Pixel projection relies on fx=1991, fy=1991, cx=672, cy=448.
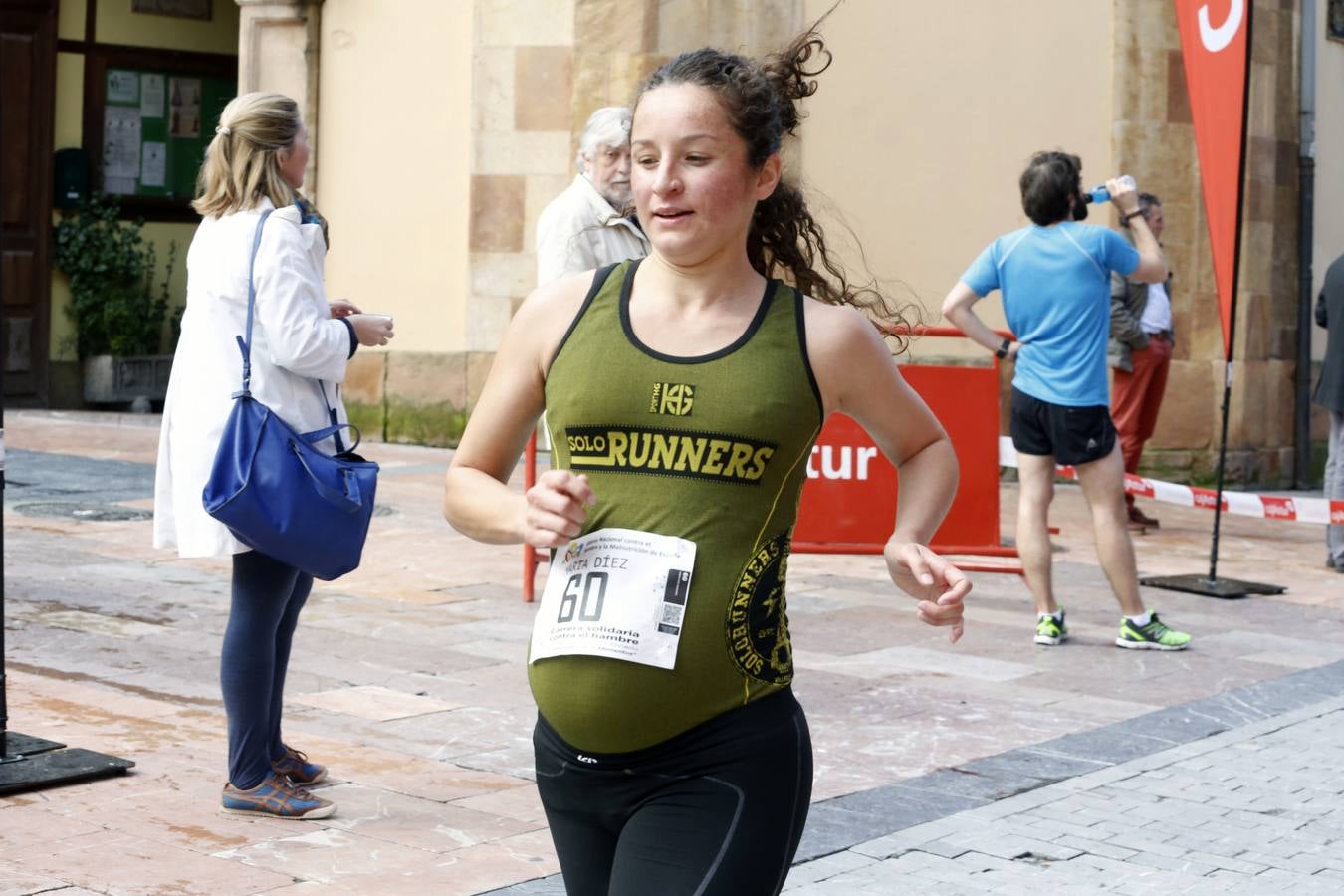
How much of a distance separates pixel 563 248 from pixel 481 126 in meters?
7.60

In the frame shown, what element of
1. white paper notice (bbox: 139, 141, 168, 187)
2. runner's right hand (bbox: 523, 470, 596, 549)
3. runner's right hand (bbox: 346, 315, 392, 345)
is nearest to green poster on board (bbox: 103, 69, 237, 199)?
white paper notice (bbox: 139, 141, 168, 187)

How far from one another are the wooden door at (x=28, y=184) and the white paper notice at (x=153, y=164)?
40.1 inches

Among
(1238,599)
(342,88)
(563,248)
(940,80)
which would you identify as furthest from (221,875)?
(342,88)

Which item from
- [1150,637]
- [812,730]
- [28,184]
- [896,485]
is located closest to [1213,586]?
[896,485]

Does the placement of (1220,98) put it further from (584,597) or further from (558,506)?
(558,506)

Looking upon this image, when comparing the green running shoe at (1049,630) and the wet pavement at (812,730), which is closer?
the wet pavement at (812,730)

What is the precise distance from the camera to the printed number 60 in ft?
8.42

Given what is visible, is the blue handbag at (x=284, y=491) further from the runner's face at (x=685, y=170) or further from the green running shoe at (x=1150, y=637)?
the green running shoe at (x=1150, y=637)

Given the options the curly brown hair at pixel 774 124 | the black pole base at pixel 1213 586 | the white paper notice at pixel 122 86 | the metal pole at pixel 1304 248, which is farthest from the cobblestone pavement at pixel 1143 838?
the white paper notice at pixel 122 86

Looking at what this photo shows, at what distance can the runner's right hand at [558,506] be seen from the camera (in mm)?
2373

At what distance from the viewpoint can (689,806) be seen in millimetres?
2543

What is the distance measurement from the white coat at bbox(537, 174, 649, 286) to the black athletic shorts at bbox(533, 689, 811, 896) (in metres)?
4.03

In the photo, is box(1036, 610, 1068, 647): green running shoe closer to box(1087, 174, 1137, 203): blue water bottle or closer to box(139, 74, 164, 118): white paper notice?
box(1087, 174, 1137, 203): blue water bottle

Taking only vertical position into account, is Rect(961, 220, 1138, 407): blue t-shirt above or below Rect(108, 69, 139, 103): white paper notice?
below
